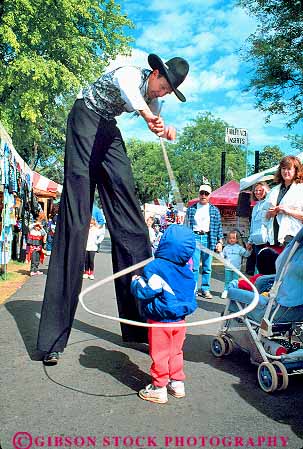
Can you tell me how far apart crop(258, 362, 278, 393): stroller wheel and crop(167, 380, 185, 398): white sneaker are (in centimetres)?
58

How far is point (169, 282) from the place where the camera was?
3066 mm

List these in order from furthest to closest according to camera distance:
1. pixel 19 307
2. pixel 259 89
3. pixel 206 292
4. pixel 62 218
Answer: pixel 259 89 → pixel 206 292 → pixel 19 307 → pixel 62 218

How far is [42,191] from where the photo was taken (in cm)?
2178

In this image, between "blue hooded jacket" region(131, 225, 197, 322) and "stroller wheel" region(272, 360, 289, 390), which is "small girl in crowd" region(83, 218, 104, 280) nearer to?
"blue hooded jacket" region(131, 225, 197, 322)

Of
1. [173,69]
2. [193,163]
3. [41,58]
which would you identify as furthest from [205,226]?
[193,163]

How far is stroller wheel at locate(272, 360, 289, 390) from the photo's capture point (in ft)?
10.4

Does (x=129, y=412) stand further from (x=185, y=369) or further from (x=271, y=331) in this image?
(x=271, y=331)

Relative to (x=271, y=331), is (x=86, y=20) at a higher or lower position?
higher

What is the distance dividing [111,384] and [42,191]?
1936cm

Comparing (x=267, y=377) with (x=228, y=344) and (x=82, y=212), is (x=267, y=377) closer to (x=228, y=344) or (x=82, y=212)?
(x=228, y=344)

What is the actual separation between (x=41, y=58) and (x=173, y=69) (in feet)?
56.1

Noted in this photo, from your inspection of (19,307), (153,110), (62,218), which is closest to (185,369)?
(62,218)

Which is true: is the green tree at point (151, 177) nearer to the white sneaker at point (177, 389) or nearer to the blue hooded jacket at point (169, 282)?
the blue hooded jacket at point (169, 282)

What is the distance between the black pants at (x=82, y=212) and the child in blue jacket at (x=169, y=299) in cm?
76
